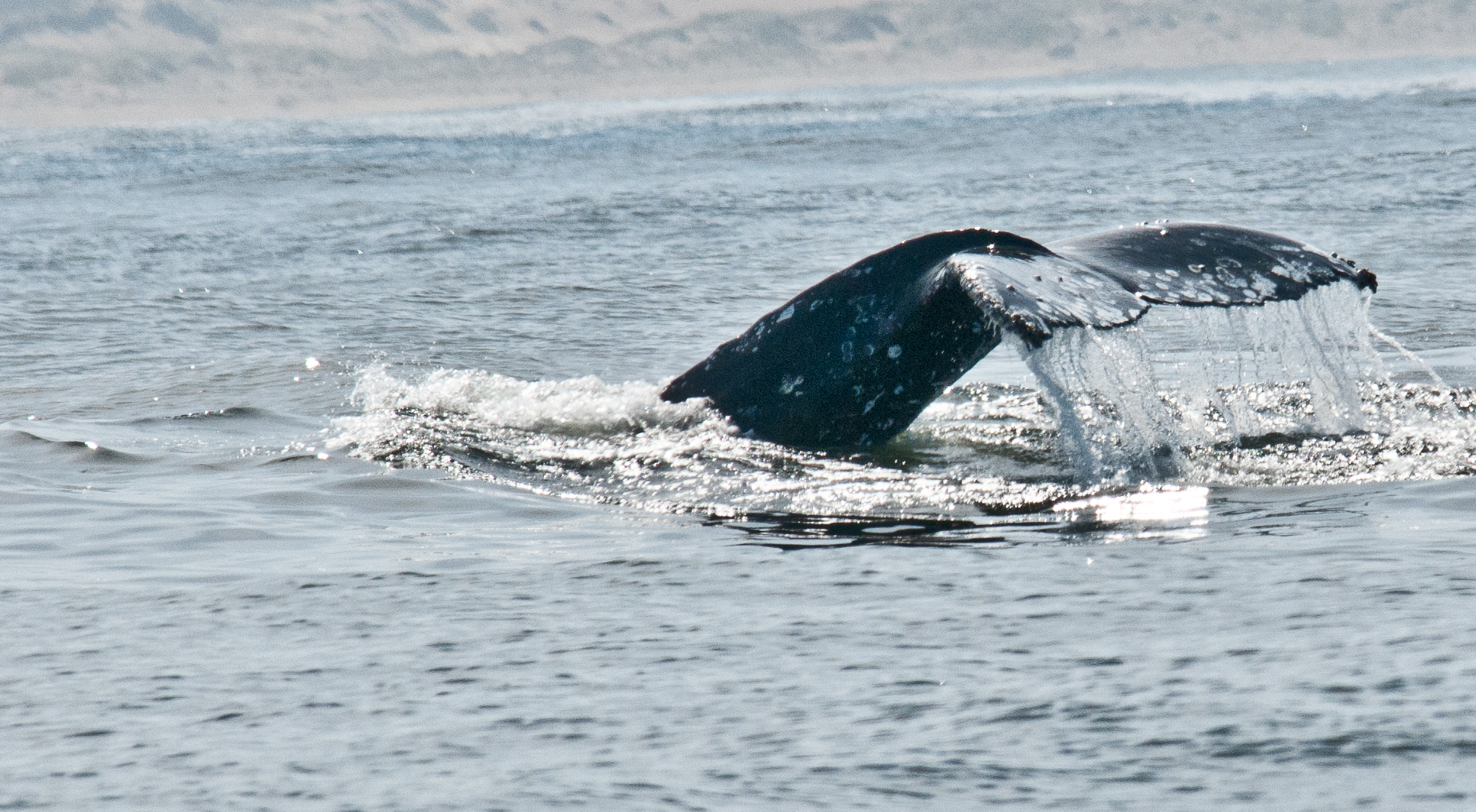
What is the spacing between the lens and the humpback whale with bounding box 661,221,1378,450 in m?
5.54

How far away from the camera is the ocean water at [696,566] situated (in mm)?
3465

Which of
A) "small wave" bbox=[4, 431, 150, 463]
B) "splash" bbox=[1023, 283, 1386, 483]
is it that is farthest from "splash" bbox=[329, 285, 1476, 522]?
"small wave" bbox=[4, 431, 150, 463]

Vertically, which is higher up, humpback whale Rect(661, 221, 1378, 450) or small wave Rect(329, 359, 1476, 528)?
humpback whale Rect(661, 221, 1378, 450)

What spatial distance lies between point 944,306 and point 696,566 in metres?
1.70

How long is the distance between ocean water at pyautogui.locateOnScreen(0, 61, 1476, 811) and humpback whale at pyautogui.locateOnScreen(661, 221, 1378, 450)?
0.53ft

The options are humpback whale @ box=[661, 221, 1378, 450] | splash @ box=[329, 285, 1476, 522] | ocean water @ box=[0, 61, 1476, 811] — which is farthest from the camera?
splash @ box=[329, 285, 1476, 522]

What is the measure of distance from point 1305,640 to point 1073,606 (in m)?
0.63

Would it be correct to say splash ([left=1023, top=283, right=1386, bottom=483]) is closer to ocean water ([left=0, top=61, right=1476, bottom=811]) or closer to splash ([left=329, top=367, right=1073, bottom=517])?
ocean water ([left=0, top=61, right=1476, bottom=811])

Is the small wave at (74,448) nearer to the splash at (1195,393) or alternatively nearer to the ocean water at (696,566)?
the ocean water at (696,566)

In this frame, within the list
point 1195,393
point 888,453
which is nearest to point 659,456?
point 888,453

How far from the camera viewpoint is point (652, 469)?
6.80 m

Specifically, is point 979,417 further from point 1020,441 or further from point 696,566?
point 696,566

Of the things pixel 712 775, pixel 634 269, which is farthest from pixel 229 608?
pixel 634 269

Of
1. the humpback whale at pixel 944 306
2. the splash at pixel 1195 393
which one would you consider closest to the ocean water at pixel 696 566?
the splash at pixel 1195 393
